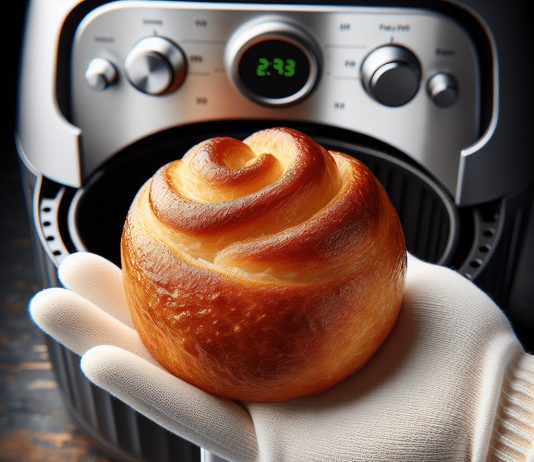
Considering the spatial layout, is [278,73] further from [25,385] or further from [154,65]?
[25,385]

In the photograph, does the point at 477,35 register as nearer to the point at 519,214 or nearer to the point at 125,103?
the point at 519,214

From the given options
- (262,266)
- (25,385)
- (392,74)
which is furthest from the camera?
(25,385)

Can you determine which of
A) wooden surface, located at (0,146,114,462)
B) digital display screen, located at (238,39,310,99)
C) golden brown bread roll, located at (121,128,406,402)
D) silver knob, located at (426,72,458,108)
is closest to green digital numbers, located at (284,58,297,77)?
digital display screen, located at (238,39,310,99)

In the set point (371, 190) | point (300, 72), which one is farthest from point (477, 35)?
point (371, 190)

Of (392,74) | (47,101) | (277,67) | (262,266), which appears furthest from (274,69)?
(262,266)

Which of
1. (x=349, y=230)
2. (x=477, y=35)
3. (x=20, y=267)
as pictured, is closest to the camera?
(x=349, y=230)

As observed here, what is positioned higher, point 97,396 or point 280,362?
point 280,362
